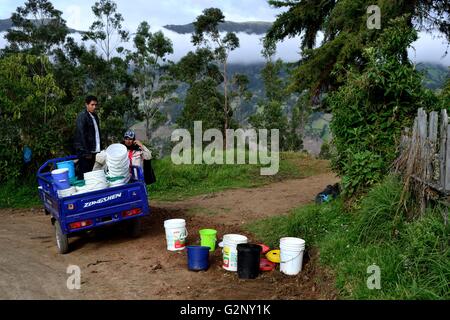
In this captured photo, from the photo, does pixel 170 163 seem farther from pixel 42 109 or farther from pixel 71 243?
pixel 71 243

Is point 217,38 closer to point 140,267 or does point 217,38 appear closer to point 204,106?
point 204,106

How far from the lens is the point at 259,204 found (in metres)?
10.8

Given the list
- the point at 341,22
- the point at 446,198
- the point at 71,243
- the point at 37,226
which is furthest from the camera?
the point at 341,22

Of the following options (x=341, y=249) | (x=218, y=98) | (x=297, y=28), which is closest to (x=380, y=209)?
(x=341, y=249)

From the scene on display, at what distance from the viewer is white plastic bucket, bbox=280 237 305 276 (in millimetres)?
5965

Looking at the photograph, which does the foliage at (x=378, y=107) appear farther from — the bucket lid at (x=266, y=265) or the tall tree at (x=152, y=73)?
the tall tree at (x=152, y=73)

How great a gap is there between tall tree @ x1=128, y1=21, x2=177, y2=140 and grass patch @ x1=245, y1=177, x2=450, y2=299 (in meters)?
27.1

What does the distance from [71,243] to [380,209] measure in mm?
5453

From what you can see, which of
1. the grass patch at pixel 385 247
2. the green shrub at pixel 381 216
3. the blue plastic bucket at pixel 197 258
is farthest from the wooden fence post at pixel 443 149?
the blue plastic bucket at pixel 197 258

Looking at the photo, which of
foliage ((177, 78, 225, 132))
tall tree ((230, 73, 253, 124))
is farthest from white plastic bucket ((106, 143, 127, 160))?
tall tree ((230, 73, 253, 124))

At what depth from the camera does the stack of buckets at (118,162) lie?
299 inches

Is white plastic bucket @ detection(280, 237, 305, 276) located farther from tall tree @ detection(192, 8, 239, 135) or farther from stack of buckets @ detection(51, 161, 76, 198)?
tall tree @ detection(192, 8, 239, 135)

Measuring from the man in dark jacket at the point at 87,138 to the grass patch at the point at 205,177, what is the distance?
3.92 metres

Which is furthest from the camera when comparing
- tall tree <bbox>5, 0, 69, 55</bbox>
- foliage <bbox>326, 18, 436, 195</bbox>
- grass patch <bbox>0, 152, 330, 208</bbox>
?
tall tree <bbox>5, 0, 69, 55</bbox>
